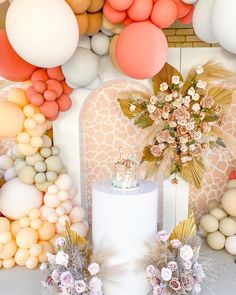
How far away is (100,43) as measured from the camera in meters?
1.92

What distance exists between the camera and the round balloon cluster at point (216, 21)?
5.07ft

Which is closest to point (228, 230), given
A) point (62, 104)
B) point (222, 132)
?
point (222, 132)

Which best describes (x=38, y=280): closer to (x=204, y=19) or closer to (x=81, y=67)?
(x=81, y=67)

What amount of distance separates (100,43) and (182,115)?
553 mm

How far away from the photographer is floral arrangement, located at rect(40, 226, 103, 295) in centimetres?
154

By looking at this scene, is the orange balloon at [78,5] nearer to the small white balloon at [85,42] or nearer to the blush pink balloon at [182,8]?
the small white balloon at [85,42]

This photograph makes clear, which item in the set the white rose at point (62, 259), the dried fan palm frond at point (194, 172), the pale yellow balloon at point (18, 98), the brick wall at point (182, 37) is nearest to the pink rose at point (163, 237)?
the white rose at point (62, 259)

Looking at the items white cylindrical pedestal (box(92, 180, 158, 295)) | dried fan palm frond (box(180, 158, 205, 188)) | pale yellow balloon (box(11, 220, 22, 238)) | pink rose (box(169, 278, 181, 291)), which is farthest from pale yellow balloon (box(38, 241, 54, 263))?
dried fan palm frond (box(180, 158, 205, 188))

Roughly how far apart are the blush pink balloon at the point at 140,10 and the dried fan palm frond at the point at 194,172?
78cm

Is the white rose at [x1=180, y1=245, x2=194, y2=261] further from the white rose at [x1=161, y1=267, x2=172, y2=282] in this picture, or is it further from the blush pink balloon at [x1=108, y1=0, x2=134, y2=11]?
the blush pink balloon at [x1=108, y1=0, x2=134, y2=11]

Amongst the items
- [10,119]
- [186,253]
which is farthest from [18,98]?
[186,253]

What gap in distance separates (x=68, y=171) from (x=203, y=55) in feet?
3.30

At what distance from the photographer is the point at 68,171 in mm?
2219

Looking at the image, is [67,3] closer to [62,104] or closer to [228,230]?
[62,104]
